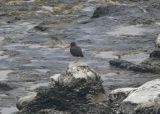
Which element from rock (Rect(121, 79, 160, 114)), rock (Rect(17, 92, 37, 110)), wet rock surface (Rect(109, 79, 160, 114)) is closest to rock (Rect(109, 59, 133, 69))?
rock (Rect(17, 92, 37, 110))

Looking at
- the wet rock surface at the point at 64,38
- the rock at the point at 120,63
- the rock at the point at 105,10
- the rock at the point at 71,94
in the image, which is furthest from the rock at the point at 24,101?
the rock at the point at 105,10

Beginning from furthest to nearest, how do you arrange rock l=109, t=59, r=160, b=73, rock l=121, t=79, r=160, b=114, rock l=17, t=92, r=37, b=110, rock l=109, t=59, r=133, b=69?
rock l=109, t=59, r=133, b=69 < rock l=109, t=59, r=160, b=73 < rock l=17, t=92, r=37, b=110 < rock l=121, t=79, r=160, b=114

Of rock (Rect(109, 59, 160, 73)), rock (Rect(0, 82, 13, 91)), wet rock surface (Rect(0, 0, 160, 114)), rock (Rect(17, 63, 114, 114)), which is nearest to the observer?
rock (Rect(17, 63, 114, 114))

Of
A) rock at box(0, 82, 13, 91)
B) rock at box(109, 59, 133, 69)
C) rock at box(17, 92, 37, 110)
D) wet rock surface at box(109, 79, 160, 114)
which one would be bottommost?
rock at box(109, 59, 133, 69)

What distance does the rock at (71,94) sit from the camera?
16.6 metres

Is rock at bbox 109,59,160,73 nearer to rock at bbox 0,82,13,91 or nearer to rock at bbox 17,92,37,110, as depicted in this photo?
rock at bbox 0,82,13,91

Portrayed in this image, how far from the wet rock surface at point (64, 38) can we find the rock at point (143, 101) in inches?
165

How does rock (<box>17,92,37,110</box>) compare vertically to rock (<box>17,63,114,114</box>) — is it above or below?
below

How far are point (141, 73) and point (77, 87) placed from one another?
6701mm

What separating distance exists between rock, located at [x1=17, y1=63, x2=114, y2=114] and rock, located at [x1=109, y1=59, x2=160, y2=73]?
19.9ft

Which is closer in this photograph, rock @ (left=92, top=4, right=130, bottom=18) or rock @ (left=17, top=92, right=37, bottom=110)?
rock @ (left=17, top=92, right=37, bottom=110)

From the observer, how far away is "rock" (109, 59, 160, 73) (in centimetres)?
2281

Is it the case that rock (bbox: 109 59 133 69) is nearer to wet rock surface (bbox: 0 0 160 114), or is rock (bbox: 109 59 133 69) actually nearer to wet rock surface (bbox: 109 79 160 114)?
wet rock surface (bbox: 0 0 160 114)

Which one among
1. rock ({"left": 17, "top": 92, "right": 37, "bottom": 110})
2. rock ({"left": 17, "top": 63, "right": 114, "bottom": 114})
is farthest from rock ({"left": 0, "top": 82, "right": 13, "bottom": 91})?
rock ({"left": 17, "top": 63, "right": 114, "bottom": 114})
